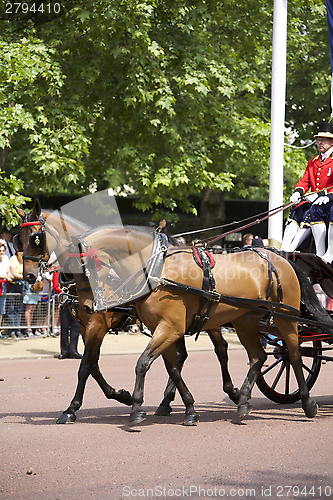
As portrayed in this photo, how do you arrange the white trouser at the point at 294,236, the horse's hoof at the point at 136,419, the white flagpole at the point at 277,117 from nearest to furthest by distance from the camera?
the horse's hoof at the point at 136,419 → the white trouser at the point at 294,236 → the white flagpole at the point at 277,117

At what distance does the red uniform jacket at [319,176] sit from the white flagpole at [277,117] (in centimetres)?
540

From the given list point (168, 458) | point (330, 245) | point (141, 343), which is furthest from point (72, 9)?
point (168, 458)

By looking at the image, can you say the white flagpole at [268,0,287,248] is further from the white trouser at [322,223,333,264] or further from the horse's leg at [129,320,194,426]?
the horse's leg at [129,320,194,426]

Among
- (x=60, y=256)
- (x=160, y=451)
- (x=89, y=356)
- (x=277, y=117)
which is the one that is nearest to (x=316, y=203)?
(x=60, y=256)

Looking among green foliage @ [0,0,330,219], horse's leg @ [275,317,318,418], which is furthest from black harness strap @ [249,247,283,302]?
green foliage @ [0,0,330,219]

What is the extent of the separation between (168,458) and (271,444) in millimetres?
987

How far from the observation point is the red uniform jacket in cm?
731

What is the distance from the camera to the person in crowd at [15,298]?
12.4 metres

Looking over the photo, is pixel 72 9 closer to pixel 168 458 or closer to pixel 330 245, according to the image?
pixel 330 245

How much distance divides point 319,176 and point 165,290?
2.62 meters

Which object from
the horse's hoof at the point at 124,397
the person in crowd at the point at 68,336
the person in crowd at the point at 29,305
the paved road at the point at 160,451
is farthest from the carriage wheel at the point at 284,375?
the person in crowd at the point at 29,305

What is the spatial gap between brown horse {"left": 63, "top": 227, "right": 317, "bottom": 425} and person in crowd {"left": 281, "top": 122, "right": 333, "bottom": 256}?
628 millimetres

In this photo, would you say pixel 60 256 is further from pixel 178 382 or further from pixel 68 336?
pixel 68 336

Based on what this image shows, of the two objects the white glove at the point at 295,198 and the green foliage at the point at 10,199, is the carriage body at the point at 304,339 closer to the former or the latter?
the white glove at the point at 295,198
